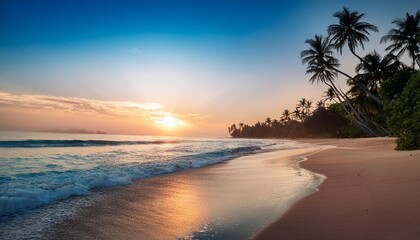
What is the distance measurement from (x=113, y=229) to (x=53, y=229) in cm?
86

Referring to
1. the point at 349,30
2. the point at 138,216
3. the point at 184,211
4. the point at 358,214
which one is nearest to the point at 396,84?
the point at 349,30

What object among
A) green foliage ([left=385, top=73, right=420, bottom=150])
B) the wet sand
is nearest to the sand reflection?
the wet sand

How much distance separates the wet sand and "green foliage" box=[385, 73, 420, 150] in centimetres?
988

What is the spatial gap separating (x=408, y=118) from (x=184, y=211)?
15.4 m

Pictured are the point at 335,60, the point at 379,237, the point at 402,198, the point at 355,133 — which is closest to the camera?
the point at 379,237

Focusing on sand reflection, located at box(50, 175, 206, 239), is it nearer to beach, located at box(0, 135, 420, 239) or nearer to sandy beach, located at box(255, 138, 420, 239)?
beach, located at box(0, 135, 420, 239)

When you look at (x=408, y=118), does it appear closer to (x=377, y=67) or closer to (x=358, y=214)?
(x=358, y=214)

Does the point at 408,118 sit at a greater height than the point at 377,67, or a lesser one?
lesser

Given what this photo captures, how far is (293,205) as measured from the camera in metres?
4.95

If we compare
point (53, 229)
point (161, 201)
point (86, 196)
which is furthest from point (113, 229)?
point (86, 196)

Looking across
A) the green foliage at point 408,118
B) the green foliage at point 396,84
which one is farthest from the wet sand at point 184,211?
the green foliage at point 396,84

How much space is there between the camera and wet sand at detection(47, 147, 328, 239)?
378cm

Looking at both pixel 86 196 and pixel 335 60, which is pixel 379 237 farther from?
pixel 335 60

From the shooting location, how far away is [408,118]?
15.1 meters
